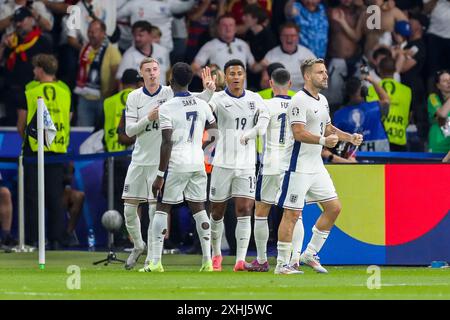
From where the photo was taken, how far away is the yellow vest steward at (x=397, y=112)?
21.3 metres

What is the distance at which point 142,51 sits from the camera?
21.9 meters

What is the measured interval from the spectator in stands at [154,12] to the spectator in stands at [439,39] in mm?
3797

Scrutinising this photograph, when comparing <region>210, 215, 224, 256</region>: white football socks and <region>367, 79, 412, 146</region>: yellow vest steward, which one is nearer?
<region>210, 215, 224, 256</region>: white football socks

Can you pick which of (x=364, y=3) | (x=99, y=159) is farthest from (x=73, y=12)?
(x=364, y=3)

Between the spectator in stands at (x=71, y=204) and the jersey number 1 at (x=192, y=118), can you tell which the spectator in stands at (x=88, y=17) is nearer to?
the spectator in stands at (x=71, y=204)

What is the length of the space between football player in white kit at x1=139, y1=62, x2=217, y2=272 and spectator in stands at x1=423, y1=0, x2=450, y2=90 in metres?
6.87

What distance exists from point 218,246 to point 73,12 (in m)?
6.23

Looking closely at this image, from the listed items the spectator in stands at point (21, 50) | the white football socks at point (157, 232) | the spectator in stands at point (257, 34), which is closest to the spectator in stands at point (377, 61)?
the spectator in stands at point (257, 34)

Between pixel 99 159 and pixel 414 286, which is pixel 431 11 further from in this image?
pixel 414 286

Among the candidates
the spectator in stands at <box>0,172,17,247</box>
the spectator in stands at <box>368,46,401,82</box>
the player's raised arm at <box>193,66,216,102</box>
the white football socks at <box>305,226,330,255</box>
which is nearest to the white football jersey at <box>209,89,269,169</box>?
the player's raised arm at <box>193,66,216,102</box>

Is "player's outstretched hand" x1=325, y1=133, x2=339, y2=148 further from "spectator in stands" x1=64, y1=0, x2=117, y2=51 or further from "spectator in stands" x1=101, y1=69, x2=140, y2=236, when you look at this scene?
"spectator in stands" x1=64, y1=0, x2=117, y2=51

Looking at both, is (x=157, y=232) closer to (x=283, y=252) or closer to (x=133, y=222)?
(x=133, y=222)

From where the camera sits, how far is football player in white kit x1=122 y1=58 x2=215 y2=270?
1712 centimetres

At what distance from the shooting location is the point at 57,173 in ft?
67.9
